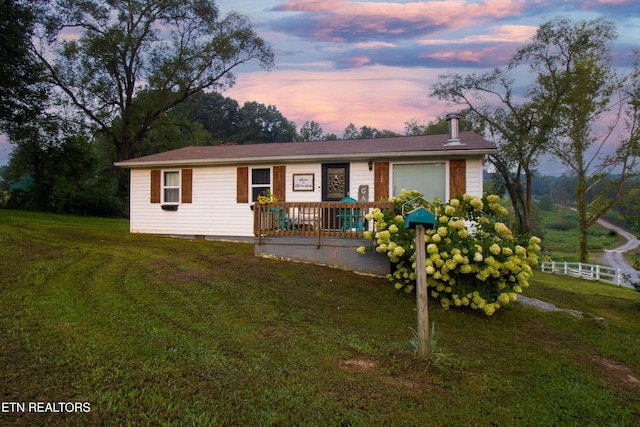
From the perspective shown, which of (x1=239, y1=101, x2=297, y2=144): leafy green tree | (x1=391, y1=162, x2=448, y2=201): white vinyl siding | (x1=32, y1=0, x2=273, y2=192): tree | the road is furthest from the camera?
(x1=239, y1=101, x2=297, y2=144): leafy green tree

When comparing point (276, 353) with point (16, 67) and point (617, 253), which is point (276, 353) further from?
point (617, 253)

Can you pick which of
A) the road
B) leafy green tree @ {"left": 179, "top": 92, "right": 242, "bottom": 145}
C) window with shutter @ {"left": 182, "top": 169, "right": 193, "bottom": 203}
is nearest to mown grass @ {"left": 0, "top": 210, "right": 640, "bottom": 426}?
window with shutter @ {"left": 182, "top": 169, "right": 193, "bottom": 203}

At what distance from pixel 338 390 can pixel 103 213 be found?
20825mm

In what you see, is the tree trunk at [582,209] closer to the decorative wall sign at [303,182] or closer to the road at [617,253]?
the road at [617,253]

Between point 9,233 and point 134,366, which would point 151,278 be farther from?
point 9,233

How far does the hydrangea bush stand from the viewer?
18.9 feet

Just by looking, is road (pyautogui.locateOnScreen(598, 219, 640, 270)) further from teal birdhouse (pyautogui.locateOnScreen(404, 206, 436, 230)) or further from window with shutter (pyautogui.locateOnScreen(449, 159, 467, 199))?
teal birdhouse (pyautogui.locateOnScreen(404, 206, 436, 230))

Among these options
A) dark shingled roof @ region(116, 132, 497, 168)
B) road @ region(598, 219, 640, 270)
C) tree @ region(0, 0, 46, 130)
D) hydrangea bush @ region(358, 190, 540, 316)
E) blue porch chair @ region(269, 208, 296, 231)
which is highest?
tree @ region(0, 0, 46, 130)

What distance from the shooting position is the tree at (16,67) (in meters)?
13.3

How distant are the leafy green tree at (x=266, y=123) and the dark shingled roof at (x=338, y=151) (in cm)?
4740

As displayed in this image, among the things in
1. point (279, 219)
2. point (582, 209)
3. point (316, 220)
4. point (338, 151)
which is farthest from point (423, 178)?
point (582, 209)

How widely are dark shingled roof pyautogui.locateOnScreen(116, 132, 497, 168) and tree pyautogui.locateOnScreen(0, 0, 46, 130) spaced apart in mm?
5761

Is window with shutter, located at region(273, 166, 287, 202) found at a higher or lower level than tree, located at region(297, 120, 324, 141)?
lower

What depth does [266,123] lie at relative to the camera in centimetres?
6181
